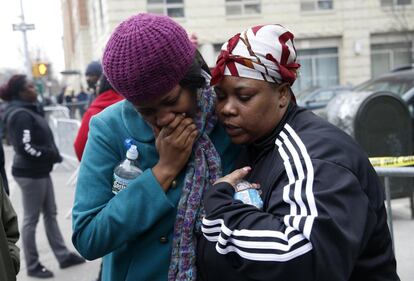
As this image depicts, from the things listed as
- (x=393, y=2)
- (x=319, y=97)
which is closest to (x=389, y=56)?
(x=393, y=2)

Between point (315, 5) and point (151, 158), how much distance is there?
2761 centimetres

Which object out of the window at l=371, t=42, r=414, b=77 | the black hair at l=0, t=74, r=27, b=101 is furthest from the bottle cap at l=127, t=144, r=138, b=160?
the window at l=371, t=42, r=414, b=77

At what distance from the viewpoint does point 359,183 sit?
1.34 m

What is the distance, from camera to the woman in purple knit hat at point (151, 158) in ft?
4.88

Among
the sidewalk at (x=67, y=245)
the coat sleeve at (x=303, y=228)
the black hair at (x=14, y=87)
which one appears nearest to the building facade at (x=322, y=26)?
the sidewalk at (x=67, y=245)

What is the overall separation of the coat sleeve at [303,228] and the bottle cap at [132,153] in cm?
41

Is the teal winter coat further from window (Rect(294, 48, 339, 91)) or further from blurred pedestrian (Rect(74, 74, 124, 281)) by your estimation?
window (Rect(294, 48, 339, 91))

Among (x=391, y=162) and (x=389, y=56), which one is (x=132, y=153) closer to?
(x=391, y=162)

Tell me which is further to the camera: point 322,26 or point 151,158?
point 322,26

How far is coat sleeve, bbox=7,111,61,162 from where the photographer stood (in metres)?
5.18

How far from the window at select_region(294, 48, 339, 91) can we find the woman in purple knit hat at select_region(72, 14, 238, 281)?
86.8ft

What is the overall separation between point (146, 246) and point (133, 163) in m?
0.27

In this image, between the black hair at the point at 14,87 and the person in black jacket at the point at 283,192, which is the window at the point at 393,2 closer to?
the black hair at the point at 14,87

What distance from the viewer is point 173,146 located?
1.59 metres
